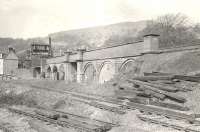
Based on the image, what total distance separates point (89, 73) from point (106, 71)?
4980 mm

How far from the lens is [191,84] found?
13.1 metres

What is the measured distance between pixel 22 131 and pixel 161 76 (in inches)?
320

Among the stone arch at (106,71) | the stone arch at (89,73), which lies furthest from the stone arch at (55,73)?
the stone arch at (106,71)

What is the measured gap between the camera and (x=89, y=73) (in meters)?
30.5

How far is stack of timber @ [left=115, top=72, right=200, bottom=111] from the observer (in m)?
12.1

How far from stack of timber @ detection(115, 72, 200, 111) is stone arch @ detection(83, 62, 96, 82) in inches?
545

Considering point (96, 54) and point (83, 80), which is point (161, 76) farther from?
point (83, 80)

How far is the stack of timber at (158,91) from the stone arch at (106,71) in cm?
896

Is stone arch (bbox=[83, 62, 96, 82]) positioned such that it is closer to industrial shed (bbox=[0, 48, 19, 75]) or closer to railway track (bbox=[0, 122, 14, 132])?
railway track (bbox=[0, 122, 14, 132])

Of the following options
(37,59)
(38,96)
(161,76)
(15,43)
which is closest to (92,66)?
(38,96)

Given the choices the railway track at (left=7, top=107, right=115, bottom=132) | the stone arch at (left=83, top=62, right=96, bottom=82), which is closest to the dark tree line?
the stone arch at (left=83, top=62, right=96, bottom=82)

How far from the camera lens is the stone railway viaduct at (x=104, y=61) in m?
20.1

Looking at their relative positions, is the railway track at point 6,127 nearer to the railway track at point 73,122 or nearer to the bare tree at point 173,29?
the railway track at point 73,122

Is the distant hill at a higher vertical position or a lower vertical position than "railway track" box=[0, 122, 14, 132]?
higher
